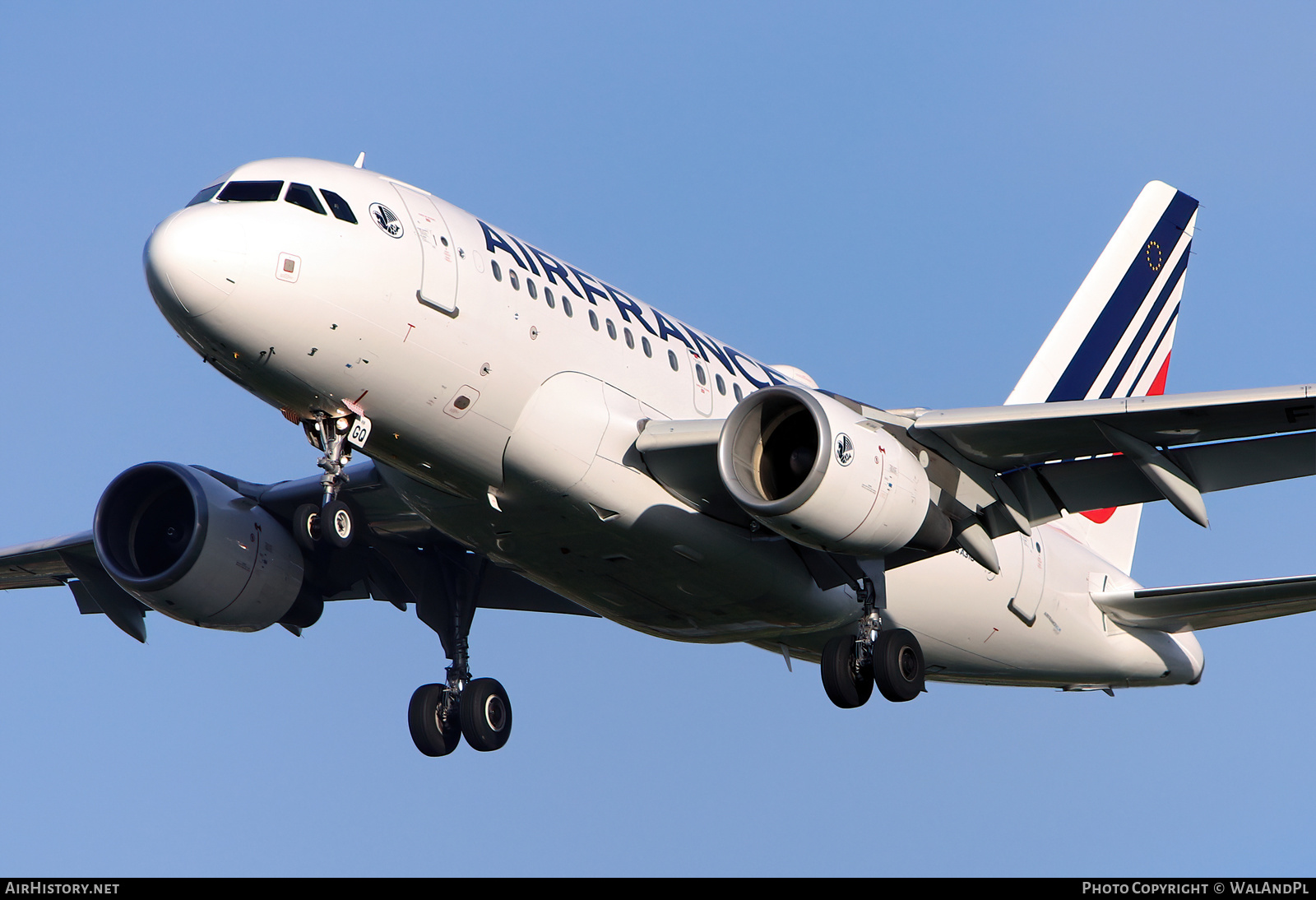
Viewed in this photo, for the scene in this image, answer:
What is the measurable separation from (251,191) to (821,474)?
306 inches

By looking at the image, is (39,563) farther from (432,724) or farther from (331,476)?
(331,476)

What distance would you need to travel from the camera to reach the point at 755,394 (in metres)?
20.4

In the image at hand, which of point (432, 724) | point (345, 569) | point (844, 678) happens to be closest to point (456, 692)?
point (432, 724)

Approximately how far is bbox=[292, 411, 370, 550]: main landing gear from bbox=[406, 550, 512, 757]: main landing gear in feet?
24.7

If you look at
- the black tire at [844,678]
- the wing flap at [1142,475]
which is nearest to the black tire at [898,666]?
the black tire at [844,678]

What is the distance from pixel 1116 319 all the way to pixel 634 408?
15.6 metres

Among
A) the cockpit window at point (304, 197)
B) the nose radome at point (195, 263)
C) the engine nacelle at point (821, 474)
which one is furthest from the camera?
the engine nacelle at point (821, 474)

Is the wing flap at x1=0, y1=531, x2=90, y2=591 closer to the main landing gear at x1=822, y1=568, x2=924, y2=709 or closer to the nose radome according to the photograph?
the nose radome

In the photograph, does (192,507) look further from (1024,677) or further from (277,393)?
(1024,677)

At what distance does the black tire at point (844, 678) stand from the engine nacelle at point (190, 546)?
10043 millimetres

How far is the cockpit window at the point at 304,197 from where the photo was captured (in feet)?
61.5

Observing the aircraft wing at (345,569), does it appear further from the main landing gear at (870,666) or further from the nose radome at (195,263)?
the nose radome at (195,263)
